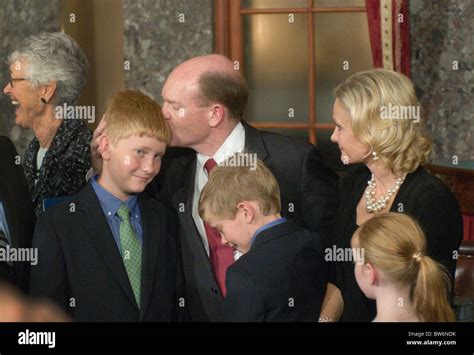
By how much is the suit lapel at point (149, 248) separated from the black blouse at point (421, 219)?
19.4 inches

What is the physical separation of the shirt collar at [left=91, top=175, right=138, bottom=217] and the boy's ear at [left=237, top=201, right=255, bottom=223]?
0.33 metres

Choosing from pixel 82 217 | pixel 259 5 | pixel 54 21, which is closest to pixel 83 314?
pixel 82 217

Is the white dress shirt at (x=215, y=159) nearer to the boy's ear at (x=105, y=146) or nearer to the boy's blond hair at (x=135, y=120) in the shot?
the boy's blond hair at (x=135, y=120)

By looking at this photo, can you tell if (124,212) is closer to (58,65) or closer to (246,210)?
(246,210)

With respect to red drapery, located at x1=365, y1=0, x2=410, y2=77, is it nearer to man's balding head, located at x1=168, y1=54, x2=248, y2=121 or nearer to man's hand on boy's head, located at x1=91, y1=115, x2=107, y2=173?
man's balding head, located at x1=168, y1=54, x2=248, y2=121

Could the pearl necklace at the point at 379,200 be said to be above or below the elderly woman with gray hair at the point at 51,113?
below

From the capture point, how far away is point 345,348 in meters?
3.19

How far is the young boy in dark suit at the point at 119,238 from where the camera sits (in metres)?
2.94

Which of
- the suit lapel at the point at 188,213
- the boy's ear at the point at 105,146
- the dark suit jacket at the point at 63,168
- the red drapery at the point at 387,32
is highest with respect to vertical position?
the red drapery at the point at 387,32

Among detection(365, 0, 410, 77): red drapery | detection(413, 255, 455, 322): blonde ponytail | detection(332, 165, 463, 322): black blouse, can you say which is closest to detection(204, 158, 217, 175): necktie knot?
detection(332, 165, 463, 322): black blouse

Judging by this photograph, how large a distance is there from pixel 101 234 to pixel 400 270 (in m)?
A: 0.82

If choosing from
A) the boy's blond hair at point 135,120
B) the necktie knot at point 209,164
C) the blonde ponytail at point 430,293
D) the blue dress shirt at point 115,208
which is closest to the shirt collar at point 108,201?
the blue dress shirt at point 115,208

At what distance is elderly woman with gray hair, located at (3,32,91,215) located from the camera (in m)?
3.17

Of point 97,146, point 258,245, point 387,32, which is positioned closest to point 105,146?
point 97,146
